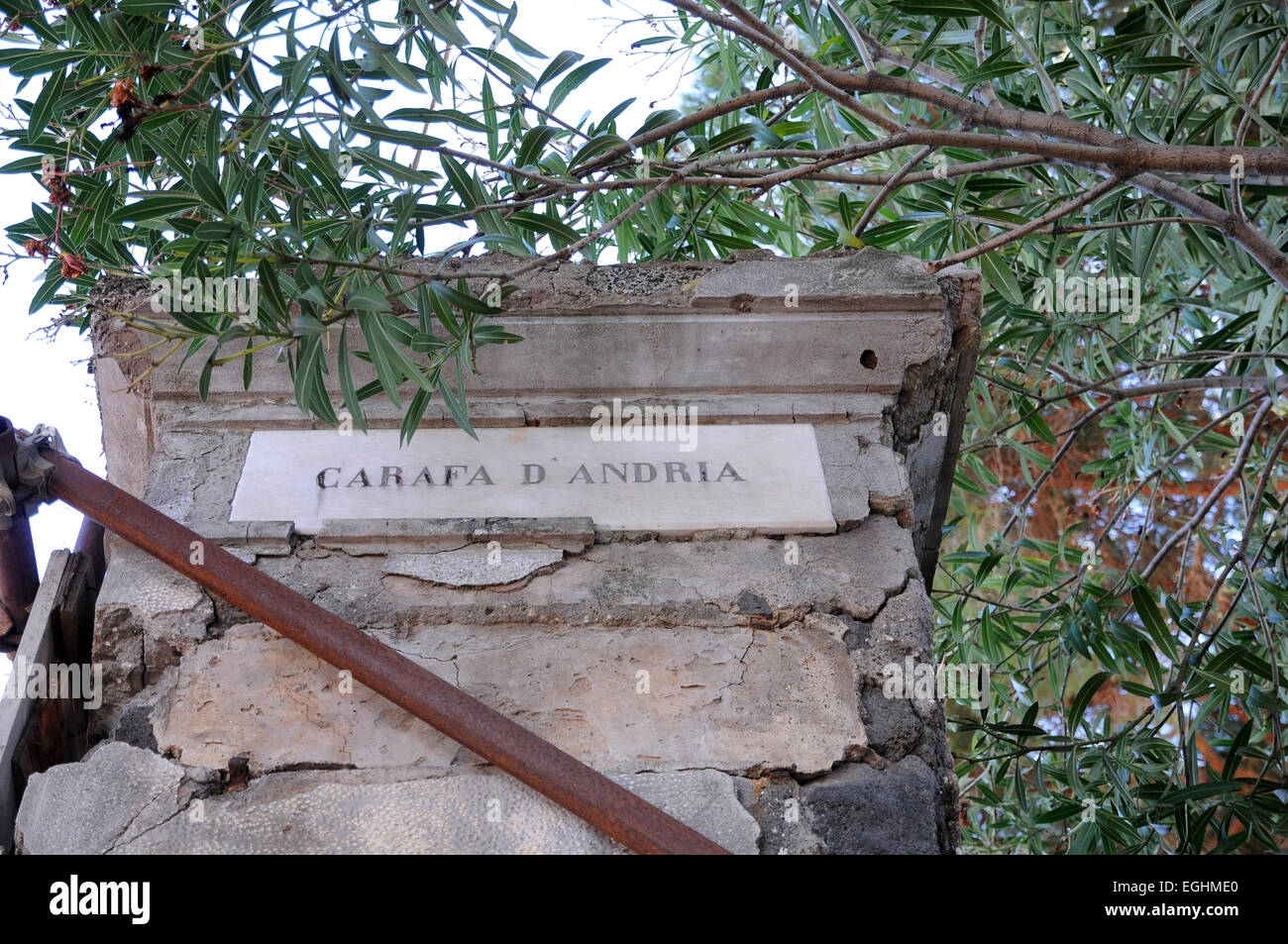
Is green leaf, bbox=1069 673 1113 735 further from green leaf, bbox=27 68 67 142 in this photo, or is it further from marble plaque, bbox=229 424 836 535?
green leaf, bbox=27 68 67 142

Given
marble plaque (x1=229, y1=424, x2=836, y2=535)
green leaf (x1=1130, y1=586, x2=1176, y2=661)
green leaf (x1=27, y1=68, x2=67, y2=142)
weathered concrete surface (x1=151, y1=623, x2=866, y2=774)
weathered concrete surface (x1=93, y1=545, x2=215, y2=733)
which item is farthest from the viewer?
green leaf (x1=1130, y1=586, x2=1176, y2=661)

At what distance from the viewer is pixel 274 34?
2.64 meters

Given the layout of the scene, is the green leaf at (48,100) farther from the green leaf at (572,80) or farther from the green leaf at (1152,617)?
Answer: the green leaf at (1152,617)

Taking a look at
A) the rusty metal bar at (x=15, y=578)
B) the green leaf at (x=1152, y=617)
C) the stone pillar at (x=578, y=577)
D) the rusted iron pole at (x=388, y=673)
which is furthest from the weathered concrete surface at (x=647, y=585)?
the green leaf at (x=1152, y=617)

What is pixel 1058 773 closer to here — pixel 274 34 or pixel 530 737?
pixel 530 737

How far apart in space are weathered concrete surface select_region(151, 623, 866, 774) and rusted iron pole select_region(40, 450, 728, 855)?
14 cm

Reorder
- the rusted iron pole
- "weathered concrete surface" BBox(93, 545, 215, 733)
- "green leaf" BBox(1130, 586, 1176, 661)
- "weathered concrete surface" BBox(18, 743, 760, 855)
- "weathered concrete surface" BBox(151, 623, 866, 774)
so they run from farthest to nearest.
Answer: "green leaf" BBox(1130, 586, 1176, 661)
"weathered concrete surface" BBox(93, 545, 215, 733)
"weathered concrete surface" BBox(151, 623, 866, 774)
"weathered concrete surface" BBox(18, 743, 760, 855)
the rusted iron pole

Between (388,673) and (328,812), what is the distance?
28cm

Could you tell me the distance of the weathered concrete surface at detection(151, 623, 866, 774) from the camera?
2.49m

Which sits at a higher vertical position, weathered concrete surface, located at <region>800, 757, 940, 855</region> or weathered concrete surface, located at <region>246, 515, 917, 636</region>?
weathered concrete surface, located at <region>246, 515, 917, 636</region>

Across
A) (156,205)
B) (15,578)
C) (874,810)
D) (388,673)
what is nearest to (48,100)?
(156,205)

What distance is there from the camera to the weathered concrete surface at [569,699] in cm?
249

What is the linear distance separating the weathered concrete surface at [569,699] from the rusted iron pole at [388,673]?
0.45 feet

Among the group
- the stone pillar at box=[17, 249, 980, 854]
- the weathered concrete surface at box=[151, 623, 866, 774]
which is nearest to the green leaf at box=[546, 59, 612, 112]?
the stone pillar at box=[17, 249, 980, 854]
